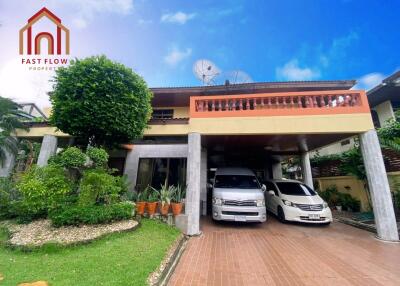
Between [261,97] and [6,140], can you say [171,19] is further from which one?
[6,140]

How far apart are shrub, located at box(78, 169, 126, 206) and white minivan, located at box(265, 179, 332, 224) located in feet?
21.3

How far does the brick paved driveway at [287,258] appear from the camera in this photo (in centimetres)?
368

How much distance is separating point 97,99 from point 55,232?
3929 mm

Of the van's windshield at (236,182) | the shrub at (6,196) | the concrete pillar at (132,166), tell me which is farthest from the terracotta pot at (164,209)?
the shrub at (6,196)

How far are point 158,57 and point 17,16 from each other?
5.98 meters

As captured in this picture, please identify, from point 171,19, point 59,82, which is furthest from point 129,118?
point 171,19

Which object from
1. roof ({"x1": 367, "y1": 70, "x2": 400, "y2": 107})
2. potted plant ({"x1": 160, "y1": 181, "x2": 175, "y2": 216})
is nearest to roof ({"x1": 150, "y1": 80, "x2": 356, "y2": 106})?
roof ({"x1": 367, "y1": 70, "x2": 400, "y2": 107})

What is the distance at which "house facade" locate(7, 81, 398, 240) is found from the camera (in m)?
6.33

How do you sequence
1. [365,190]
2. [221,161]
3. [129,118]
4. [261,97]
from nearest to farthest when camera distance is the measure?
[129,118]
[261,97]
[365,190]
[221,161]

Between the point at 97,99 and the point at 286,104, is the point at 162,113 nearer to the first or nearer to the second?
the point at 97,99

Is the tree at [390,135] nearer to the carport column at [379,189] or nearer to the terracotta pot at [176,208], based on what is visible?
the carport column at [379,189]

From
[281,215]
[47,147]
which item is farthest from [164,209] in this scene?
[47,147]

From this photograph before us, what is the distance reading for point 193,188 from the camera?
6488 millimetres

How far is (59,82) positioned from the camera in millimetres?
6168
